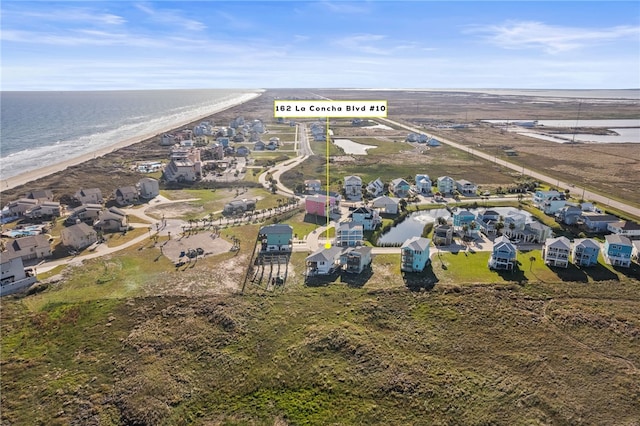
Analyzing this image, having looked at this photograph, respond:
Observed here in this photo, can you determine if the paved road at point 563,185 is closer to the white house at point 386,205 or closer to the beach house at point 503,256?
the beach house at point 503,256

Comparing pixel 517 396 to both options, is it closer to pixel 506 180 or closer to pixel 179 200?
pixel 179 200

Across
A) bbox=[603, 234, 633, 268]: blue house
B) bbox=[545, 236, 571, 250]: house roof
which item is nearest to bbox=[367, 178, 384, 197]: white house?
bbox=[545, 236, 571, 250]: house roof

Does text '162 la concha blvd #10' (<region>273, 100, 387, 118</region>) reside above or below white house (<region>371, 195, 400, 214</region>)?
above

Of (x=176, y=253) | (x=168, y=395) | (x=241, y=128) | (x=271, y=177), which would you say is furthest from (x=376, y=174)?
(x=241, y=128)

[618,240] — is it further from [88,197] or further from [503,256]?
[88,197]

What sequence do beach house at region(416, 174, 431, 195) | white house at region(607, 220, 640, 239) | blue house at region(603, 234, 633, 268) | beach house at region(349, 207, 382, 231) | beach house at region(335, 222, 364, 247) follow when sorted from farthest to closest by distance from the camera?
beach house at region(416, 174, 431, 195) → beach house at region(349, 207, 382, 231) → white house at region(607, 220, 640, 239) → beach house at region(335, 222, 364, 247) → blue house at region(603, 234, 633, 268)

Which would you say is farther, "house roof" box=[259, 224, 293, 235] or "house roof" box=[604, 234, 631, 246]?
"house roof" box=[259, 224, 293, 235]

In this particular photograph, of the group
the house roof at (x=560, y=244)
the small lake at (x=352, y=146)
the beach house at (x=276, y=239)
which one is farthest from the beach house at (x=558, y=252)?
the small lake at (x=352, y=146)

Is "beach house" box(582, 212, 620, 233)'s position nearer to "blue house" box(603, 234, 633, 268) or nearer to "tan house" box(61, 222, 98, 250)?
"blue house" box(603, 234, 633, 268)
